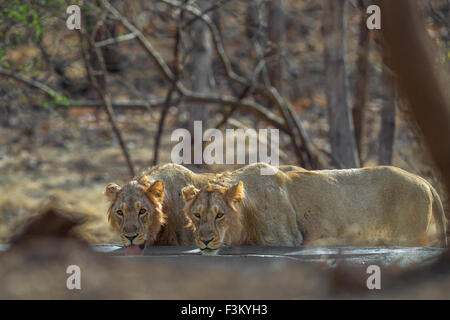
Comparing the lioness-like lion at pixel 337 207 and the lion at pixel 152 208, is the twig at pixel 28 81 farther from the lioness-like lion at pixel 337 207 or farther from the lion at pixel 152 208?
the lioness-like lion at pixel 337 207

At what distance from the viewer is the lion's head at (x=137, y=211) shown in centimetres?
462

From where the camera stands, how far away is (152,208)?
4.77m

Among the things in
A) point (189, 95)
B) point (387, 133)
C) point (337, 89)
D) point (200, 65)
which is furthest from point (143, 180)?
point (200, 65)

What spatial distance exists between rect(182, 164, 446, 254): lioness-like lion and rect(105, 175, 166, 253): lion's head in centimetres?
50

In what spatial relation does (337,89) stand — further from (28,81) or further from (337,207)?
(337,207)

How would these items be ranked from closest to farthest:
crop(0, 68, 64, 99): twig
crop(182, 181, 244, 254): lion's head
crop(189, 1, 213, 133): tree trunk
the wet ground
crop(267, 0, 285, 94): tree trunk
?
the wet ground → crop(182, 181, 244, 254): lion's head → crop(0, 68, 64, 99): twig → crop(189, 1, 213, 133): tree trunk → crop(267, 0, 285, 94): tree trunk

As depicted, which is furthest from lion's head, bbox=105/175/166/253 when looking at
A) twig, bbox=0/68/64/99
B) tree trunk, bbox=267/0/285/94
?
tree trunk, bbox=267/0/285/94

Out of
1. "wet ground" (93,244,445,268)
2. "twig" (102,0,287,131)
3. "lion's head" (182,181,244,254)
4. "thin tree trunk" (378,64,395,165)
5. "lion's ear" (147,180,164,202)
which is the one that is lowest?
"wet ground" (93,244,445,268)

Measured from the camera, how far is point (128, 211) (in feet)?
15.4

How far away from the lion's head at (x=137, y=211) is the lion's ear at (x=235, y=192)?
48cm

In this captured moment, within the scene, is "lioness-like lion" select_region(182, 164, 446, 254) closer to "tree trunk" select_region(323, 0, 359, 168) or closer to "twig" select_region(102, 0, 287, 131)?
"tree trunk" select_region(323, 0, 359, 168)

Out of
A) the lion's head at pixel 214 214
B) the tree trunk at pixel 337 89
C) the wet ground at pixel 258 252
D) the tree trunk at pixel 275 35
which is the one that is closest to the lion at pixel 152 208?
the wet ground at pixel 258 252

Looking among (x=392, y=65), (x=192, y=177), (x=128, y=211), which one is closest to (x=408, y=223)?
(x=192, y=177)

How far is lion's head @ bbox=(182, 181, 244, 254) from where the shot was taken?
439 centimetres
